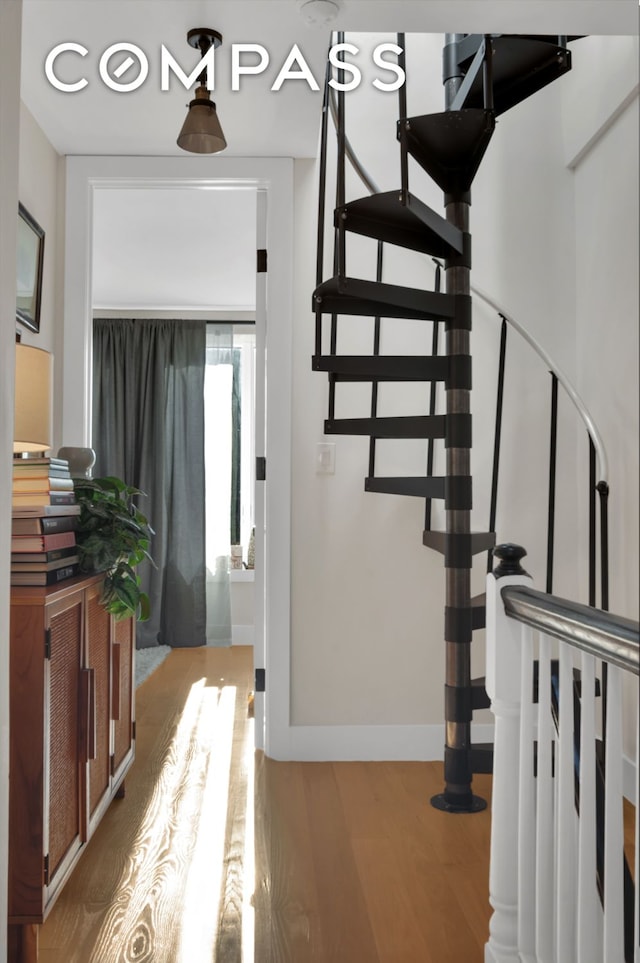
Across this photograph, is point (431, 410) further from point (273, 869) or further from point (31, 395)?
point (273, 869)

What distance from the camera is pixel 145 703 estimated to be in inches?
164

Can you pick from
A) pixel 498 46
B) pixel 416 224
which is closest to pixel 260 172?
pixel 416 224

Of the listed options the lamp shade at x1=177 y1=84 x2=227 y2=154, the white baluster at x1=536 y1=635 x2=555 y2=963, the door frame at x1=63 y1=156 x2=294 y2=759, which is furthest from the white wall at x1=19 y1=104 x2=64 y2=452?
the white baluster at x1=536 y1=635 x2=555 y2=963

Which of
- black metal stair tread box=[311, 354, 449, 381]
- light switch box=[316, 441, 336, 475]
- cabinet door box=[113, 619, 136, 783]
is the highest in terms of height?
black metal stair tread box=[311, 354, 449, 381]

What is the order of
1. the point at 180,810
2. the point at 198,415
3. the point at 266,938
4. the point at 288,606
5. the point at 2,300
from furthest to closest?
the point at 198,415 < the point at 288,606 < the point at 180,810 < the point at 266,938 < the point at 2,300

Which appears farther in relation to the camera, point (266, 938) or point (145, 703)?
point (145, 703)

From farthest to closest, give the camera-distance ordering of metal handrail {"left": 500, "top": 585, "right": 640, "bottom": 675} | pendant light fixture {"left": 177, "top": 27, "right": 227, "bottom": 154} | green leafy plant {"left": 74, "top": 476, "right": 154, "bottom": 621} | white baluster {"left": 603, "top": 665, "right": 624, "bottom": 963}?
pendant light fixture {"left": 177, "top": 27, "right": 227, "bottom": 154}, green leafy plant {"left": 74, "top": 476, "right": 154, "bottom": 621}, white baluster {"left": 603, "top": 665, "right": 624, "bottom": 963}, metal handrail {"left": 500, "top": 585, "right": 640, "bottom": 675}

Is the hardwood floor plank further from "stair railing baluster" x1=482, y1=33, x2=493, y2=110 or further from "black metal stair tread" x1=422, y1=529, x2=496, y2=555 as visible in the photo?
"stair railing baluster" x1=482, y1=33, x2=493, y2=110

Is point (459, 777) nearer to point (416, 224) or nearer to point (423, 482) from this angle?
point (423, 482)

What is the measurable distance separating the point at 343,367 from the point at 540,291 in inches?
41.0

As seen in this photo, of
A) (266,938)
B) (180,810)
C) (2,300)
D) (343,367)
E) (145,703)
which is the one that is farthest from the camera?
(145,703)

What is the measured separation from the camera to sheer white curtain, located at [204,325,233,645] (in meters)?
5.98

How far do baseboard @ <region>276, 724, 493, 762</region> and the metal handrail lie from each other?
1772 millimetres

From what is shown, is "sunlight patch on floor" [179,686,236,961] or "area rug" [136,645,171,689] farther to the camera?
"area rug" [136,645,171,689]
